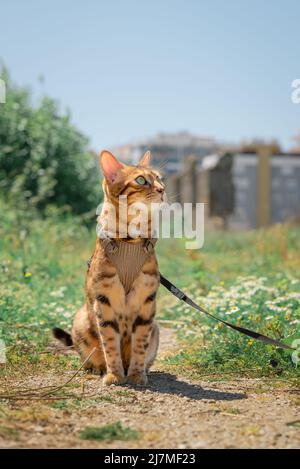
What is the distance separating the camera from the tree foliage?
13.2m

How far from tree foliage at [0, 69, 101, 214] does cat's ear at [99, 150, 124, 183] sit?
345 inches

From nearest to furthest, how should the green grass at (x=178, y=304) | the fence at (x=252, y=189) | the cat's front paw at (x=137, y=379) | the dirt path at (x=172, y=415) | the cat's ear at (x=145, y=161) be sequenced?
the dirt path at (x=172, y=415), the cat's front paw at (x=137, y=379), the cat's ear at (x=145, y=161), the green grass at (x=178, y=304), the fence at (x=252, y=189)

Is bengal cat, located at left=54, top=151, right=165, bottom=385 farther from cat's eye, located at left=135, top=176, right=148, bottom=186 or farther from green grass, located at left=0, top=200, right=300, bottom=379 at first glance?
green grass, located at left=0, top=200, right=300, bottom=379

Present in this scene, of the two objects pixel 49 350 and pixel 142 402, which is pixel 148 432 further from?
pixel 49 350

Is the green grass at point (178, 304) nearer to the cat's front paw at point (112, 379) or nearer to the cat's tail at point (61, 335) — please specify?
the cat's tail at point (61, 335)

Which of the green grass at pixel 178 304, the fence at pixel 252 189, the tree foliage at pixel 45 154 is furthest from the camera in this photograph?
the fence at pixel 252 189

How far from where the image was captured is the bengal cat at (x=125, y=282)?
390 cm

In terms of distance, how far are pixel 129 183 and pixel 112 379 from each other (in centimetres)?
120

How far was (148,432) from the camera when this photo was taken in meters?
3.05

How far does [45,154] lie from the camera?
44.1 feet

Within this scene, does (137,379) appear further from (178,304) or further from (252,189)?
(252,189)

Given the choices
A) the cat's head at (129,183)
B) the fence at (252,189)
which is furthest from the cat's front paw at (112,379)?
the fence at (252,189)

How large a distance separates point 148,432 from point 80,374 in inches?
52.8

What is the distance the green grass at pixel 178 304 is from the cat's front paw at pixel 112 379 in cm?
68
